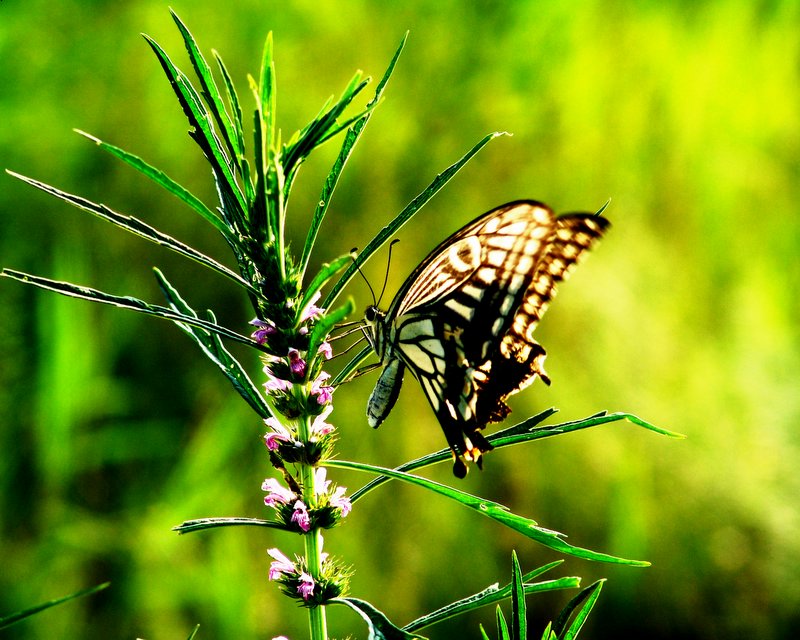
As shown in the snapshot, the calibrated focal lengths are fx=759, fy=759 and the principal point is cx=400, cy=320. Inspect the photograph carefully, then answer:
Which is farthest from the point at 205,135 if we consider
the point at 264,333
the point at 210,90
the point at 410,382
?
the point at 410,382

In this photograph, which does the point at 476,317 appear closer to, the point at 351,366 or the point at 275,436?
the point at 351,366

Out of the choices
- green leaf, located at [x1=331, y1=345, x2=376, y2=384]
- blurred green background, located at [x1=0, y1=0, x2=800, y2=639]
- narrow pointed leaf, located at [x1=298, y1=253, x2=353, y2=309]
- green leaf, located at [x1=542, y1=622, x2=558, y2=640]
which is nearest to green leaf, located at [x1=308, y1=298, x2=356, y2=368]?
narrow pointed leaf, located at [x1=298, y1=253, x2=353, y2=309]

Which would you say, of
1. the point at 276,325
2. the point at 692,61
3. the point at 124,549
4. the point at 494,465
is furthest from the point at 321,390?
the point at 692,61

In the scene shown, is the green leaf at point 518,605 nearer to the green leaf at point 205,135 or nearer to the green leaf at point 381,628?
the green leaf at point 381,628

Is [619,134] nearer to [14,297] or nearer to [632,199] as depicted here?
[632,199]

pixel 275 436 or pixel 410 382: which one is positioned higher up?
pixel 410 382

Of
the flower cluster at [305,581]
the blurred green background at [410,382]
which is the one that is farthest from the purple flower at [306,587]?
the blurred green background at [410,382]

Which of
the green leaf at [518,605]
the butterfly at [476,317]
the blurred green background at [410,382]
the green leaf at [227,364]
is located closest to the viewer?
the green leaf at [518,605]
